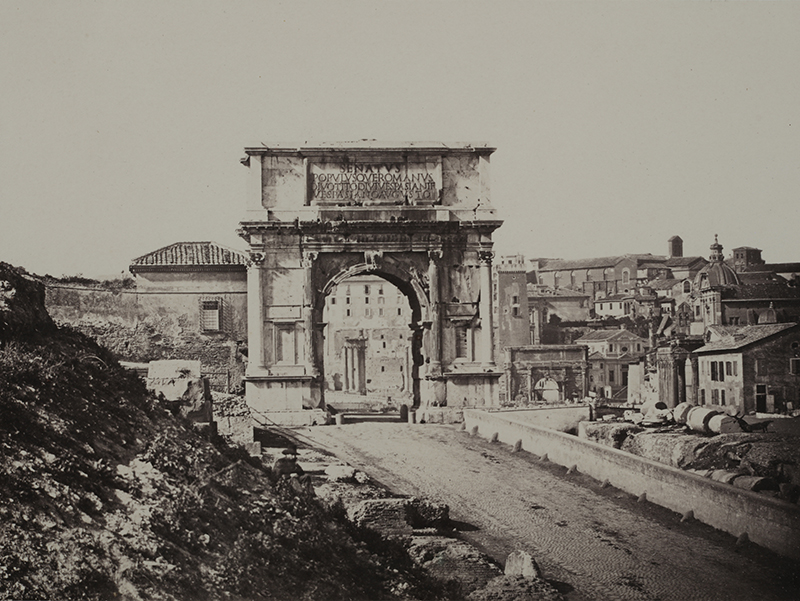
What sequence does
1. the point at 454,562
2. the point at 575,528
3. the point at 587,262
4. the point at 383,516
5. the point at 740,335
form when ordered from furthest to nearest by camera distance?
1. the point at 587,262
2. the point at 740,335
3. the point at 575,528
4. the point at 383,516
5. the point at 454,562

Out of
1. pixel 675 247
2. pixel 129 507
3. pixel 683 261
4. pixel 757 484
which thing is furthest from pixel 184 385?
pixel 675 247

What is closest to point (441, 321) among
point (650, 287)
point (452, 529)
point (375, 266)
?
point (375, 266)

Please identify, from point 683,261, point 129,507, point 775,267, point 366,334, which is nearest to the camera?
point 129,507

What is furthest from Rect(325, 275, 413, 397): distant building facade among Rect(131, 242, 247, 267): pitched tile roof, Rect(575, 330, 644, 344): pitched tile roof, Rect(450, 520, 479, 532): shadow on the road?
Rect(450, 520, 479, 532): shadow on the road

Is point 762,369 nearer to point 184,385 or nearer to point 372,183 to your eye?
point 372,183

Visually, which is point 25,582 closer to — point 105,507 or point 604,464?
point 105,507

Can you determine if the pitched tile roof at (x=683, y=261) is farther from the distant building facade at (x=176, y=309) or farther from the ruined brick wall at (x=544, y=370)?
the distant building facade at (x=176, y=309)

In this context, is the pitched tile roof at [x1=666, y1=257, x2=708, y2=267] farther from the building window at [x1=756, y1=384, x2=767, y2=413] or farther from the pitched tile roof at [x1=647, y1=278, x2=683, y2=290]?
the building window at [x1=756, y1=384, x2=767, y2=413]
